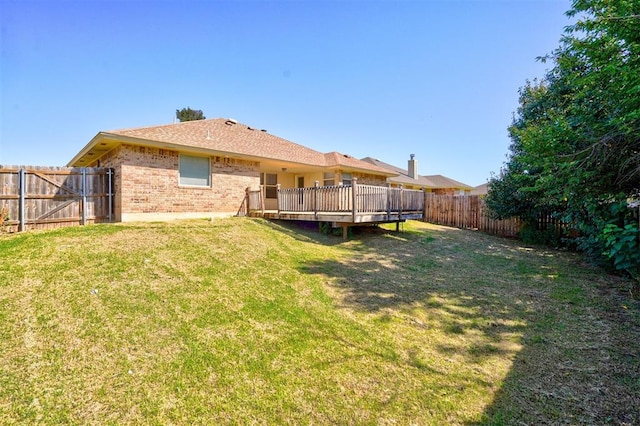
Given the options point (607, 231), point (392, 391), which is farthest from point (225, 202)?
Answer: point (607, 231)

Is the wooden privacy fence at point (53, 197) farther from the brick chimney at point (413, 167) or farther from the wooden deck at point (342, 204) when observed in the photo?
the brick chimney at point (413, 167)

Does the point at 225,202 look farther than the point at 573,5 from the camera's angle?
Yes

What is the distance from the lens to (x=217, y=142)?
40.6 ft

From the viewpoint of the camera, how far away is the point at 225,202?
1220cm

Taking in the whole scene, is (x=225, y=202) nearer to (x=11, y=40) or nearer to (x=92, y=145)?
(x=92, y=145)

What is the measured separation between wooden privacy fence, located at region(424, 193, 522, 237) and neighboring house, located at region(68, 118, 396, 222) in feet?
26.6

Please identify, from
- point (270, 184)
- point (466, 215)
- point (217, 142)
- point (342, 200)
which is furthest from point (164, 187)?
point (466, 215)

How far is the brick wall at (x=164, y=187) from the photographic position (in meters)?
9.84

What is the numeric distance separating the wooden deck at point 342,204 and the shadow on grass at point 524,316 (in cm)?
Result: 136

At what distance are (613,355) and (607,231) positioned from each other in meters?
1.95

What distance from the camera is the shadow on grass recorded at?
2955 mm

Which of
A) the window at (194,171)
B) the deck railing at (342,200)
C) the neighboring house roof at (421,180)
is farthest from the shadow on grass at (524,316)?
the neighboring house roof at (421,180)

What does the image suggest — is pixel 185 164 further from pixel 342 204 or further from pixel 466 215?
pixel 466 215

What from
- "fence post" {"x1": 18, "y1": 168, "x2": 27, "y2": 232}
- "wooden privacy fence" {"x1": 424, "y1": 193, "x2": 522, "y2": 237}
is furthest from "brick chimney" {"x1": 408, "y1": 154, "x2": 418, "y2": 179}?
"fence post" {"x1": 18, "y1": 168, "x2": 27, "y2": 232}
